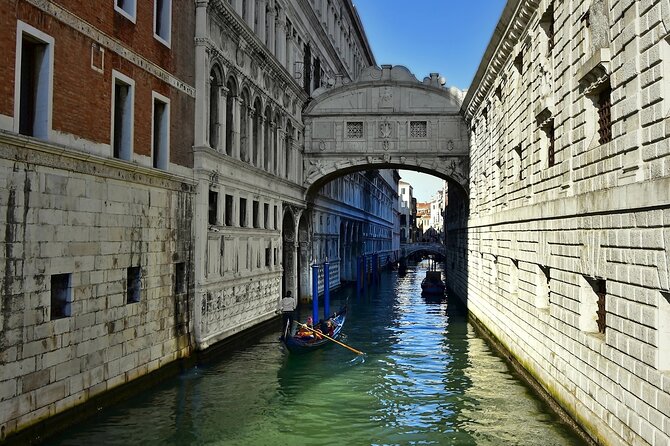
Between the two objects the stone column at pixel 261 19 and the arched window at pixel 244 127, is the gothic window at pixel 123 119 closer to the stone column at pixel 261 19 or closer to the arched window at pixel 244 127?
the arched window at pixel 244 127

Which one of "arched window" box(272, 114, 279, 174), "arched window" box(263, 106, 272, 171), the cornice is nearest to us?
the cornice

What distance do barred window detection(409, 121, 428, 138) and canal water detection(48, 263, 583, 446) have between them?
9131mm

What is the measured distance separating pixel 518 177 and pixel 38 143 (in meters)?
10.3

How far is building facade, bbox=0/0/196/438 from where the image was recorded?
8422 mm

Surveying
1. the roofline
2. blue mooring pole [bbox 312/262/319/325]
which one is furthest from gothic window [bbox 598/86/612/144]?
the roofline

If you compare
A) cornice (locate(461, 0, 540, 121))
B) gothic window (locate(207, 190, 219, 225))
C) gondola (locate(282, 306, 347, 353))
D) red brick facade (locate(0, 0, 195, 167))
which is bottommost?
gondola (locate(282, 306, 347, 353))

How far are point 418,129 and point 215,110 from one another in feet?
34.4

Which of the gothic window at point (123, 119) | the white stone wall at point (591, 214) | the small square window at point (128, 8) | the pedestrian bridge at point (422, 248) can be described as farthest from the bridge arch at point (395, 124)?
the pedestrian bridge at point (422, 248)

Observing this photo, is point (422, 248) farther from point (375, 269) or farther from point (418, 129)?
point (418, 129)

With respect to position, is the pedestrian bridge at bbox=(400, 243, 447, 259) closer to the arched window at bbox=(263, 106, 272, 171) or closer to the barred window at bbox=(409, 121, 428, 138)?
the barred window at bbox=(409, 121, 428, 138)

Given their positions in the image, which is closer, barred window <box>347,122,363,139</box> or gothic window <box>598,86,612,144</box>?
gothic window <box>598,86,612,144</box>

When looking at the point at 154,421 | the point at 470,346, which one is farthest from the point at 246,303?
the point at 154,421

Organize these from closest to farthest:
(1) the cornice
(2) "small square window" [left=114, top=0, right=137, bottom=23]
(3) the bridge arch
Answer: (2) "small square window" [left=114, top=0, right=137, bottom=23] → (1) the cornice → (3) the bridge arch

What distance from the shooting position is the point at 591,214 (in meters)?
8.91
